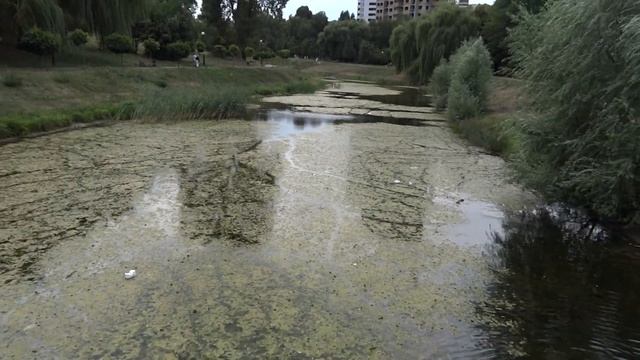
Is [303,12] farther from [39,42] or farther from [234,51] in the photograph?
[39,42]

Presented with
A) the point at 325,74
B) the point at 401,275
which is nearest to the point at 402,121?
the point at 401,275

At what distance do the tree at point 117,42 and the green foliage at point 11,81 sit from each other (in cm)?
885

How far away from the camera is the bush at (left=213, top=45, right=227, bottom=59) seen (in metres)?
43.2

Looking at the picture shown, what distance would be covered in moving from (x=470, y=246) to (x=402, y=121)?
13350 mm

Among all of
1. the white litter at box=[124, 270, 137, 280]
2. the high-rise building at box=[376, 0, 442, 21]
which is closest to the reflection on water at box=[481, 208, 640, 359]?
the white litter at box=[124, 270, 137, 280]

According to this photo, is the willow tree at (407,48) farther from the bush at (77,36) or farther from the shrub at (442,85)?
the bush at (77,36)

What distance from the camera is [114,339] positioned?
4355mm

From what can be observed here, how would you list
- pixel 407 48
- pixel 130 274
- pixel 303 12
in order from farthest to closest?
pixel 303 12, pixel 407 48, pixel 130 274

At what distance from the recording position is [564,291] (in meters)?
5.69

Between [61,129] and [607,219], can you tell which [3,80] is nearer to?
[61,129]

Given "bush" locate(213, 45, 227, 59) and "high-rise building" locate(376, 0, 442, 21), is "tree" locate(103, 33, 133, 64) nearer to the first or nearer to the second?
"bush" locate(213, 45, 227, 59)

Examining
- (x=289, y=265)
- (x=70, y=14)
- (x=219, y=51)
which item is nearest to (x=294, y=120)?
(x=70, y=14)

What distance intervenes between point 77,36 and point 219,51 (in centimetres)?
2039

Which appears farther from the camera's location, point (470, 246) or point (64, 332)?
point (470, 246)
